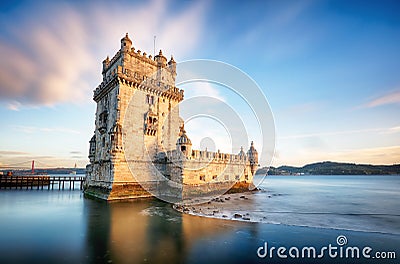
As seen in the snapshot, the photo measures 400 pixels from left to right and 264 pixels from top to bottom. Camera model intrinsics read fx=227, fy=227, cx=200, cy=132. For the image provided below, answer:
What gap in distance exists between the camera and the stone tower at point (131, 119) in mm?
25031

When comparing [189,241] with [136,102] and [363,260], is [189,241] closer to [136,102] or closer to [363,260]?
[363,260]

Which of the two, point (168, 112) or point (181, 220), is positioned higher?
point (168, 112)

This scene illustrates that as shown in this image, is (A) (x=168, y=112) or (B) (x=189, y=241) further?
(A) (x=168, y=112)

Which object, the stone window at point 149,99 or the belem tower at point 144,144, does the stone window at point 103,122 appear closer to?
the belem tower at point 144,144

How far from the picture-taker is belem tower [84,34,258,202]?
2530cm

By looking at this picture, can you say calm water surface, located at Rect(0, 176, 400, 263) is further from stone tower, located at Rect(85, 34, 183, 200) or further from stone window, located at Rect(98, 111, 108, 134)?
stone window, located at Rect(98, 111, 108, 134)

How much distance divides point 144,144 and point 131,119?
3.30 m

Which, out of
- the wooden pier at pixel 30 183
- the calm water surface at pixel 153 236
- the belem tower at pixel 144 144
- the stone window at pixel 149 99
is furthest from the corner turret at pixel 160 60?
the wooden pier at pixel 30 183

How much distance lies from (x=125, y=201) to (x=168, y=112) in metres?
12.4

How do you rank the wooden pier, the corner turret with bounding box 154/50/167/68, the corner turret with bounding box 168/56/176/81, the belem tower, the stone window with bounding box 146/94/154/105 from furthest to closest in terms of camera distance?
the wooden pier, the corner turret with bounding box 168/56/176/81, the corner turret with bounding box 154/50/167/68, the stone window with bounding box 146/94/154/105, the belem tower

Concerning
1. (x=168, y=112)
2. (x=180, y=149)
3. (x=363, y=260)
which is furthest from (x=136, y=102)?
(x=363, y=260)

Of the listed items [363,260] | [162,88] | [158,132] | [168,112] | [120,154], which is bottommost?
[363,260]

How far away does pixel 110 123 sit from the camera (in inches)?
1068

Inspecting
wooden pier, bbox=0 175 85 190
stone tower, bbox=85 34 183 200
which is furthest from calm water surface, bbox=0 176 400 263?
wooden pier, bbox=0 175 85 190
